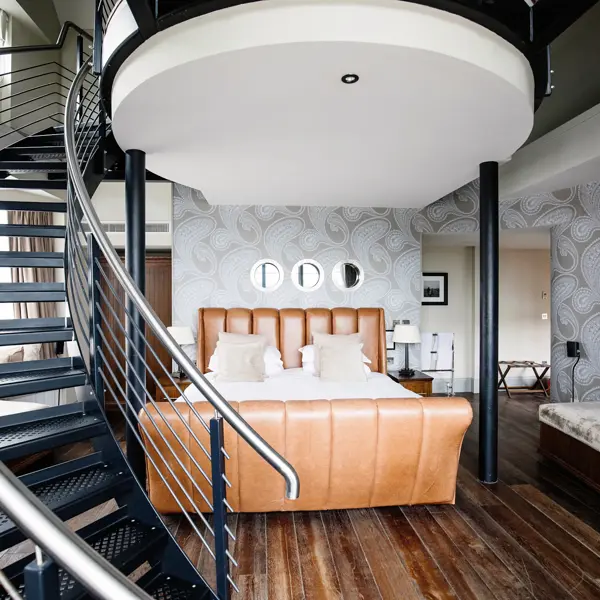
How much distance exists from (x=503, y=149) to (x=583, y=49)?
2.34 m

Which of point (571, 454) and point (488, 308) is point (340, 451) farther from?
point (571, 454)

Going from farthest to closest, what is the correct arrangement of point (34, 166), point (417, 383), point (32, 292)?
point (417, 383) < point (34, 166) < point (32, 292)

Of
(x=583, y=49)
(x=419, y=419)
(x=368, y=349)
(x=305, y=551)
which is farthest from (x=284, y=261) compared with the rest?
(x=583, y=49)

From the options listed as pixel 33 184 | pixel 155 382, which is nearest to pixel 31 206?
pixel 33 184

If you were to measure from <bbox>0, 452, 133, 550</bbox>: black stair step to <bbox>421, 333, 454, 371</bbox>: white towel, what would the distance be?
4.87 metres

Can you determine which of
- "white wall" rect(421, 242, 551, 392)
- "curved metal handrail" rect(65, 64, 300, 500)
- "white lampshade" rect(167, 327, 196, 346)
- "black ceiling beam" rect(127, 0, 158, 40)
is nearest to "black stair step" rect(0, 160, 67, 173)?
"curved metal handrail" rect(65, 64, 300, 500)

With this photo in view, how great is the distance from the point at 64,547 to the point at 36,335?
178cm

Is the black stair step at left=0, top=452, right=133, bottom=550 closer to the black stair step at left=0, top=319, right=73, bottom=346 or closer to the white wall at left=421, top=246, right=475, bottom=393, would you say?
the black stair step at left=0, top=319, right=73, bottom=346

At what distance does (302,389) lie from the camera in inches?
152

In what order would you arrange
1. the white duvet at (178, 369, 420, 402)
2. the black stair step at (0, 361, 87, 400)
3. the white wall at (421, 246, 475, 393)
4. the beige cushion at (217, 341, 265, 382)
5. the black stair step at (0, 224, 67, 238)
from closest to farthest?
→ the black stair step at (0, 361, 87, 400) → the black stair step at (0, 224, 67, 238) → the white duvet at (178, 369, 420, 402) → the beige cushion at (217, 341, 265, 382) → the white wall at (421, 246, 475, 393)

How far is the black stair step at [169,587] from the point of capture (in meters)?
1.63

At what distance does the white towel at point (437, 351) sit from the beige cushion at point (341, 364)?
2.05 meters

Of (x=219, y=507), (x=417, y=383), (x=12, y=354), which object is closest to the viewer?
(x=219, y=507)

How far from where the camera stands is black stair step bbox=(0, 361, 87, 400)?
6.22ft
